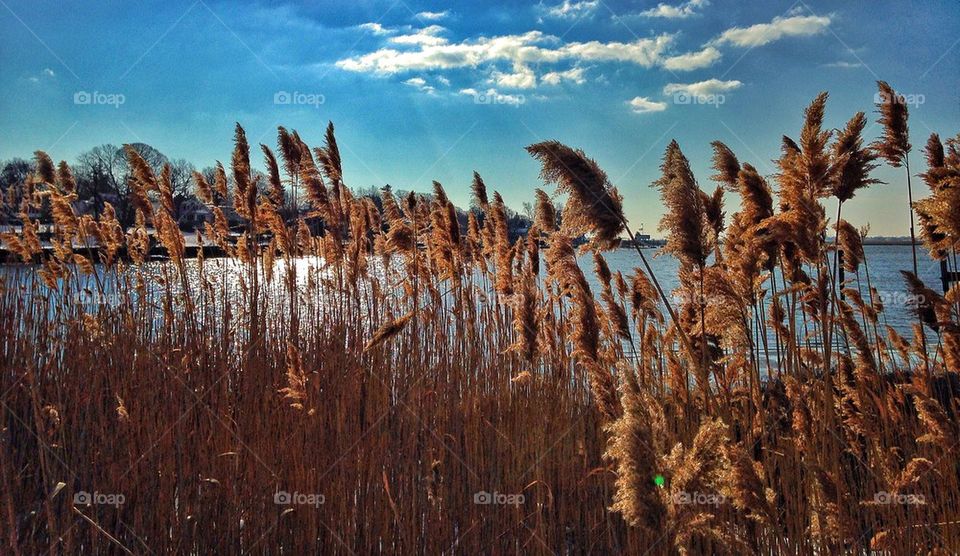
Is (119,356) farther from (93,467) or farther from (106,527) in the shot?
(106,527)

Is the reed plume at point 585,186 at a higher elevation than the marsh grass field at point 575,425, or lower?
higher

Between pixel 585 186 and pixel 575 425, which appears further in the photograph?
pixel 575 425

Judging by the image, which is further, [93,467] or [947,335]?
[93,467]

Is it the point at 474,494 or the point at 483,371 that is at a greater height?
the point at 483,371

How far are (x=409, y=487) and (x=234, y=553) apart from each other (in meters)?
0.87

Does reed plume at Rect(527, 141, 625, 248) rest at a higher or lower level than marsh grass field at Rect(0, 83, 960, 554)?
higher

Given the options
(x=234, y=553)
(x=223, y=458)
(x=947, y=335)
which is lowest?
(x=234, y=553)

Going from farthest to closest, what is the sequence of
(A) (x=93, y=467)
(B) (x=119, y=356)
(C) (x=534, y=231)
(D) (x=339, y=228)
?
(C) (x=534, y=231) < (D) (x=339, y=228) < (B) (x=119, y=356) < (A) (x=93, y=467)

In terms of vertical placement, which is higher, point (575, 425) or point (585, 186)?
point (585, 186)

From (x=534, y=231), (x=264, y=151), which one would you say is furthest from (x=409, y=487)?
(x=534, y=231)

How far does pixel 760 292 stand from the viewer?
3.43 meters

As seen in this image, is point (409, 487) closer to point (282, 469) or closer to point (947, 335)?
Answer: point (282, 469)

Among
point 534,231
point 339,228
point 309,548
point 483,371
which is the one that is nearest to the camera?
point 309,548

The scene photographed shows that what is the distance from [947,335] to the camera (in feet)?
10.5
